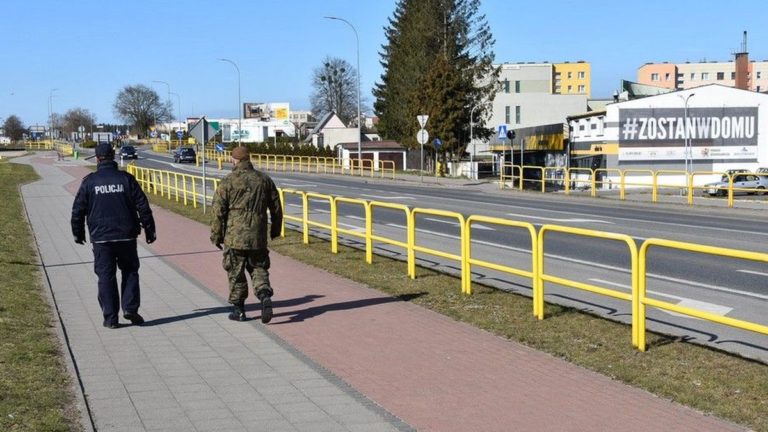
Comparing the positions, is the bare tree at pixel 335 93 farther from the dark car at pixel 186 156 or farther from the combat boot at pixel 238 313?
the combat boot at pixel 238 313

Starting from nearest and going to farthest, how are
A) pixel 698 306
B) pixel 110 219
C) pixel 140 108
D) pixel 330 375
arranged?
pixel 330 375
pixel 110 219
pixel 698 306
pixel 140 108

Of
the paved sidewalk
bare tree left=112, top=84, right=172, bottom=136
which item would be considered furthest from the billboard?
bare tree left=112, top=84, right=172, bottom=136

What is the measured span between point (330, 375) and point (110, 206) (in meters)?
2.96

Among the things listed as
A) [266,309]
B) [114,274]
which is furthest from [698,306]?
[114,274]

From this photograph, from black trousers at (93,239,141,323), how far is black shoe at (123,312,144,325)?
38 mm

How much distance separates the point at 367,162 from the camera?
6238 cm

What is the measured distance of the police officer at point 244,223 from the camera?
26.5ft

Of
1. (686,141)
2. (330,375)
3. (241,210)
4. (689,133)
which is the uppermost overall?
(689,133)

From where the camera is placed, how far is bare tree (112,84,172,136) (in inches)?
5256

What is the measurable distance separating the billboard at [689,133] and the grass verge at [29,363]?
1624 inches

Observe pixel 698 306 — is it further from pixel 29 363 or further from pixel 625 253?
pixel 29 363

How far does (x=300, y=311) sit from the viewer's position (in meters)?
9.07

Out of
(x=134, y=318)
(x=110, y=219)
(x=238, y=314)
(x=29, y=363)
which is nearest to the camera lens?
(x=29, y=363)

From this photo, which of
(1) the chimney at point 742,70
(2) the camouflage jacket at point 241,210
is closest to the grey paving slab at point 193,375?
(2) the camouflage jacket at point 241,210
